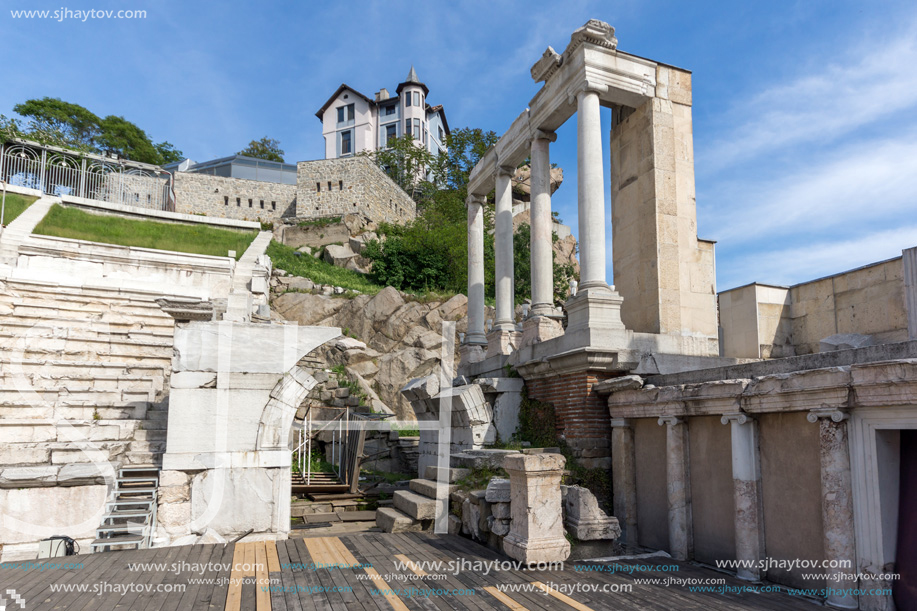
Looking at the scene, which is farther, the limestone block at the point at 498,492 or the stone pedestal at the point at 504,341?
the stone pedestal at the point at 504,341

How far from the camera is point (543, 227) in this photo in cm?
1045

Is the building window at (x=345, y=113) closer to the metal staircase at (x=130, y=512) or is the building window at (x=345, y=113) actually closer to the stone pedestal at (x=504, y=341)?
the stone pedestal at (x=504, y=341)

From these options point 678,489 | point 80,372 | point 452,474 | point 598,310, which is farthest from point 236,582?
point 80,372

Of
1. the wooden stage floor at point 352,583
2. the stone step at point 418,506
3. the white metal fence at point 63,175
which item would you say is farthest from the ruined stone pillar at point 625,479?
the white metal fence at point 63,175

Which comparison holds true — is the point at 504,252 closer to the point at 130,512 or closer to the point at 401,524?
the point at 401,524

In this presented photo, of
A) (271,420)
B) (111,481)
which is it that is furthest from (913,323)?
(111,481)

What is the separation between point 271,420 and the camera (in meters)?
7.54

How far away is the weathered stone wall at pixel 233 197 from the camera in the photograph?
42.2 meters

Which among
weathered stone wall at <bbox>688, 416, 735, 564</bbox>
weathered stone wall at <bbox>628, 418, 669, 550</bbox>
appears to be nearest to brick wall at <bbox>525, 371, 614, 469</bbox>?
weathered stone wall at <bbox>628, 418, 669, 550</bbox>

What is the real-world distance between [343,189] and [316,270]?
Result: 15.3m

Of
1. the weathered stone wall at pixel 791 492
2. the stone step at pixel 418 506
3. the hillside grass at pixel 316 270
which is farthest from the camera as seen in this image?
the hillside grass at pixel 316 270

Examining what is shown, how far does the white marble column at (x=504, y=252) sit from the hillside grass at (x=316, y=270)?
12323 millimetres

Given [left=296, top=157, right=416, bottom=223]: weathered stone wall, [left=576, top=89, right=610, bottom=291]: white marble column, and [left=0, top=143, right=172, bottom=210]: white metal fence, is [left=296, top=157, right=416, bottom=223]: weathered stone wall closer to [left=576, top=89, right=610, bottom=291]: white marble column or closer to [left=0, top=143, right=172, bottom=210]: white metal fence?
[left=0, top=143, right=172, bottom=210]: white metal fence

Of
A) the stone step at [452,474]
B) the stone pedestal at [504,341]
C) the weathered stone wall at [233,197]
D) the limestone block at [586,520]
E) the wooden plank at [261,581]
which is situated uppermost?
the weathered stone wall at [233,197]
